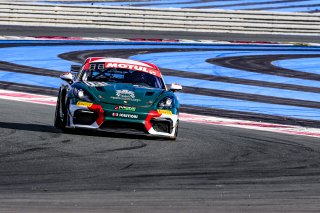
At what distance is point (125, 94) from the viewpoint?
1221 centimetres

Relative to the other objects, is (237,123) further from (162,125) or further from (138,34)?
(138,34)

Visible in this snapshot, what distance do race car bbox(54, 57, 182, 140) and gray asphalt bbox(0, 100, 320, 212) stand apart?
0.63 ft

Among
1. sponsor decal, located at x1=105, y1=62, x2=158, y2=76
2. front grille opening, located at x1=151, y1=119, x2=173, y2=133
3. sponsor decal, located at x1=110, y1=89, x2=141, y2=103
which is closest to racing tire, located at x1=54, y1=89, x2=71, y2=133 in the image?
sponsor decal, located at x1=110, y1=89, x2=141, y2=103

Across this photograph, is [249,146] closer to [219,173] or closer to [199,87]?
[219,173]

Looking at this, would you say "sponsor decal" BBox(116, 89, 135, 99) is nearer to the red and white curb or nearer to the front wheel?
the front wheel

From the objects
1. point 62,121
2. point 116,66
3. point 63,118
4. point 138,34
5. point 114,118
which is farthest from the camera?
point 138,34

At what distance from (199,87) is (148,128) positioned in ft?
28.7

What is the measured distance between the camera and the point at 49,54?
25672 mm

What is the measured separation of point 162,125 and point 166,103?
38 cm

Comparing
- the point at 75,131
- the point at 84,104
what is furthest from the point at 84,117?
the point at 75,131

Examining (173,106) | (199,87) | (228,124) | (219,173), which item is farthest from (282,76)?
(219,173)

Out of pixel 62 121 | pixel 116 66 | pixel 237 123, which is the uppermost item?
pixel 116 66

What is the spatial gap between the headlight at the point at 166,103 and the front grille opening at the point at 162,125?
228 millimetres

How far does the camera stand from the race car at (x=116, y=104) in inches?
464
